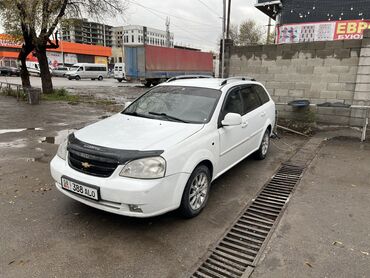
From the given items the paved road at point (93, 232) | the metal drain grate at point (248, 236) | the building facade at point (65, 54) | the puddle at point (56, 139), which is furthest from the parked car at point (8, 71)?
the metal drain grate at point (248, 236)

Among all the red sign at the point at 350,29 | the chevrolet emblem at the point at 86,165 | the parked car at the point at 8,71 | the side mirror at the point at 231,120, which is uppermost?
the red sign at the point at 350,29

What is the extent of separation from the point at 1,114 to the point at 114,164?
9.62 meters

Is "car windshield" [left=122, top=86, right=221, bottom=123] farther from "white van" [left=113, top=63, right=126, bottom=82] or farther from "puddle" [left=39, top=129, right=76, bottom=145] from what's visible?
"white van" [left=113, top=63, right=126, bottom=82]

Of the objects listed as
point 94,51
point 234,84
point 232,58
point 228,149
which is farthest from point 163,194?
point 94,51

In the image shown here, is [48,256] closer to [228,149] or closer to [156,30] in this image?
[228,149]

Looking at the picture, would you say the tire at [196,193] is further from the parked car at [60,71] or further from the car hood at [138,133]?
the parked car at [60,71]

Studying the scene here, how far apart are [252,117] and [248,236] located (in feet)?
7.77

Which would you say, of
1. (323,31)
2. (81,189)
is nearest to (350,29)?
(323,31)

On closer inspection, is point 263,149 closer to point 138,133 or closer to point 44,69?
point 138,133

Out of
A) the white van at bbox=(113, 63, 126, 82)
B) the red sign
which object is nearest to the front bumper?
the red sign

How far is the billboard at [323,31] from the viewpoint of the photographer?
47.2 feet

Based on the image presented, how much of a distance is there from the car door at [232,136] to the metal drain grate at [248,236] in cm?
65

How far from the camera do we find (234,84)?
16.2 ft

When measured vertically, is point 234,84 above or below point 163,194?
above
